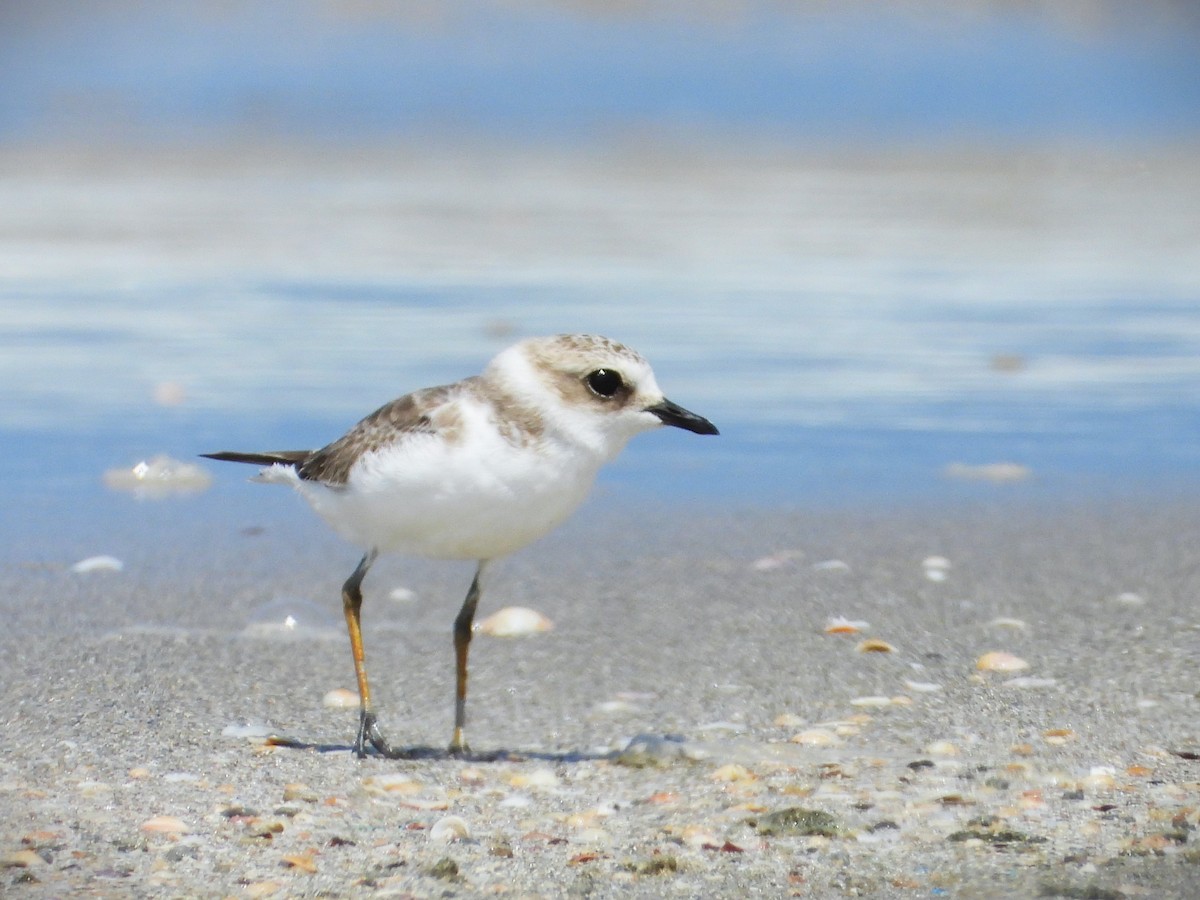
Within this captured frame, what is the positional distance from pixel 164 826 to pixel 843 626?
7.15ft

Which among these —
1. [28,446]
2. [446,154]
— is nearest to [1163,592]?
[28,446]

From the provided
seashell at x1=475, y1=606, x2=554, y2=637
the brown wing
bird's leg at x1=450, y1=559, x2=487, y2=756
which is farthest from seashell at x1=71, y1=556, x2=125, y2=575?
bird's leg at x1=450, y1=559, x2=487, y2=756

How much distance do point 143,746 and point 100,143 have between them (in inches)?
497

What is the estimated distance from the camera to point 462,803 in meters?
3.69

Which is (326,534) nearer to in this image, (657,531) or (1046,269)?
(657,531)

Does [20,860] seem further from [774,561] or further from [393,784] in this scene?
[774,561]

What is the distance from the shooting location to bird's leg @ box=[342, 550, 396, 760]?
4012mm

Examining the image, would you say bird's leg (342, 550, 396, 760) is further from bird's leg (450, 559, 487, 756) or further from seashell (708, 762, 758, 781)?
seashell (708, 762, 758, 781)

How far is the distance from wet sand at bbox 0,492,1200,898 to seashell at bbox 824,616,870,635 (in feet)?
→ 0.16

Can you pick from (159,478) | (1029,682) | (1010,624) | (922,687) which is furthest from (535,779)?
(159,478)

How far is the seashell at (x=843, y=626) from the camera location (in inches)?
193

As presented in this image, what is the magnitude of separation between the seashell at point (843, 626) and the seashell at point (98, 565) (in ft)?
7.13

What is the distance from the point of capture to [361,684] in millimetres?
4090

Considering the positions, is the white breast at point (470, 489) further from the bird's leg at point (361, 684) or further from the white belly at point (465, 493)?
the bird's leg at point (361, 684)
